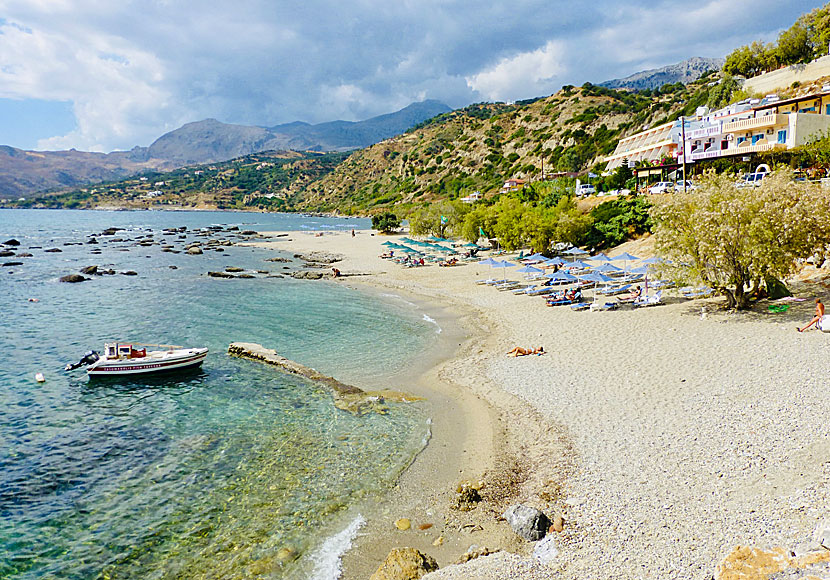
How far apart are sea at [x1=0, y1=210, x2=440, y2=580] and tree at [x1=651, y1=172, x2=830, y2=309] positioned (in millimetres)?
13164

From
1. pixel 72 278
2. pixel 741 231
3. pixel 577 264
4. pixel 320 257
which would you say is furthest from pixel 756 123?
pixel 72 278

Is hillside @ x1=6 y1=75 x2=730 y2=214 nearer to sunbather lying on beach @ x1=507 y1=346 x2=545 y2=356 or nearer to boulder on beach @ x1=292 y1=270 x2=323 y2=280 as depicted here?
boulder on beach @ x1=292 y1=270 x2=323 y2=280

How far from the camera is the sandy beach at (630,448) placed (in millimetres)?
8633

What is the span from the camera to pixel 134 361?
66.3 feet

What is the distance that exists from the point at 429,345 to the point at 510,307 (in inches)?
312

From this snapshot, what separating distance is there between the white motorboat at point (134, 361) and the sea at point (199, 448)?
484 millimetres

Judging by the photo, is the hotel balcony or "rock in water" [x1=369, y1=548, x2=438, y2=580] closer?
"rock in water" [x1=369, y1=548, x2=438, y2=580]

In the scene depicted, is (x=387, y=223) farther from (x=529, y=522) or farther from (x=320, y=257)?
(x=529, y=522)

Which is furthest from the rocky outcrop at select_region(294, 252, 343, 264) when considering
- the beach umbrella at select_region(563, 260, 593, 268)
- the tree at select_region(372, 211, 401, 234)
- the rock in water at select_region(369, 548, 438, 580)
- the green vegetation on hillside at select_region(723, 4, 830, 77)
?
the green vegetation on hillside at select_region(723, 4, 830, 77)

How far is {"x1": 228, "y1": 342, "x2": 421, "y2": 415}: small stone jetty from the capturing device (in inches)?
659

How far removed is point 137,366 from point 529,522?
17886mm

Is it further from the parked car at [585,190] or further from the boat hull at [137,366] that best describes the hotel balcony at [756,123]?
the boat hull at [137,366]

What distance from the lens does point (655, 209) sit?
23406 mm

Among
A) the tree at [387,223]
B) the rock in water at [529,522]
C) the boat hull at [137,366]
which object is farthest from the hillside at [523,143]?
the rock in water at [529,522]
